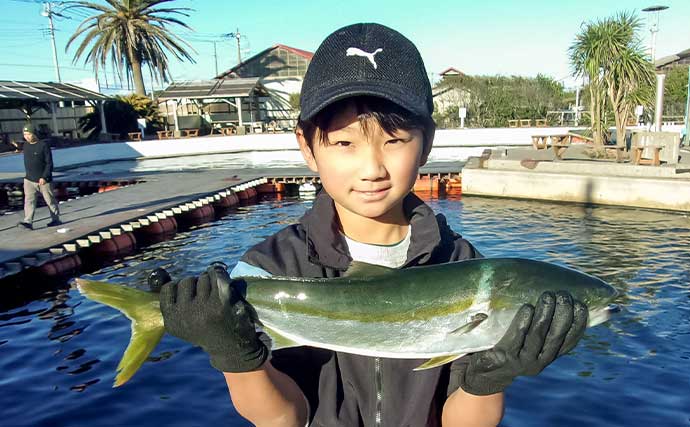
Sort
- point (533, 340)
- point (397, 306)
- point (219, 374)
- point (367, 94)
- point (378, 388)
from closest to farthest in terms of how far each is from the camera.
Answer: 1. point (533, 340)
2. point (367, 94)
3. point (397, 306)
4. point (378, 388)
5. point (219, 374)

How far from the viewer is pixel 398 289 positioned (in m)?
2.60

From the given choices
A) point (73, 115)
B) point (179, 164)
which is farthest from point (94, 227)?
point (73, 115)

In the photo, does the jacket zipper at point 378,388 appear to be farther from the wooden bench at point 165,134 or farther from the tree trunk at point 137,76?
the tree trunk at point 137,76

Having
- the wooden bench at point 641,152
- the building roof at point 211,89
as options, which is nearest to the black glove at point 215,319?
the wooden bench at point 641,152

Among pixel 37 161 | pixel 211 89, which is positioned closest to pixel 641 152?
pixel 37 161

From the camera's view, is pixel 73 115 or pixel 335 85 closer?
pixel 335 85

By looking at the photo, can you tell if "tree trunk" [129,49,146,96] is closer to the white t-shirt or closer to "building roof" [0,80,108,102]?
"building roof" [0,80,108,102]

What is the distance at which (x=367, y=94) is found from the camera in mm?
2438

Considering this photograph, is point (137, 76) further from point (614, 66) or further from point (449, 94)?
point (614, 66)

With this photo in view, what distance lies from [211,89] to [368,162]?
5236 centimetres

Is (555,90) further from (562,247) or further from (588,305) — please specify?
(588,305)

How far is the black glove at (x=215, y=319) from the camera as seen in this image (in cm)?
238

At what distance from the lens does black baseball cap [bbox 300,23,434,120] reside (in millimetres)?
2455

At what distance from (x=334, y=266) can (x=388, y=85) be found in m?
0.99
